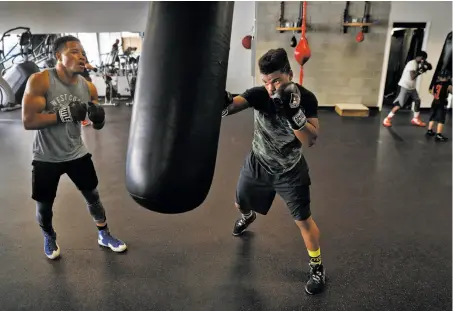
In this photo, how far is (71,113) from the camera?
152 cm

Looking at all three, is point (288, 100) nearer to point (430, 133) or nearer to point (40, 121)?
point (40, 121)

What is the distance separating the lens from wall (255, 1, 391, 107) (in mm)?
6238

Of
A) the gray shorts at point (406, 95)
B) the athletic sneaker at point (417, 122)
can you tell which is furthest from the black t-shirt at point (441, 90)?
the athletic sneaker at point (417, 122)

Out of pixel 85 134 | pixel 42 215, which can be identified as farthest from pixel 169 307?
pixel 85 134

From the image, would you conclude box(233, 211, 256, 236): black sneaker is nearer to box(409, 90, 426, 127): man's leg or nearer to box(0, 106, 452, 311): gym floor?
box(0, 106, 452, 311): gym floor

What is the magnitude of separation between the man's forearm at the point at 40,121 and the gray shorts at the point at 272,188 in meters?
0.90

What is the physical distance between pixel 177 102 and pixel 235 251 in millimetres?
1433

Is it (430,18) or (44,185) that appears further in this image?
(430,18)

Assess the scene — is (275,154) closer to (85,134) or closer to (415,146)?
(415,146)

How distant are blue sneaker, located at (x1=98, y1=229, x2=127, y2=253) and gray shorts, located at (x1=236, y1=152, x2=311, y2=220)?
72 centimetres

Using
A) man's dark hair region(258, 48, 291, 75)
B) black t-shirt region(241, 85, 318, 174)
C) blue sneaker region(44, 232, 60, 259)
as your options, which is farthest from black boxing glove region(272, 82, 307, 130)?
blue sneaker region(44, 232, 60, 259)

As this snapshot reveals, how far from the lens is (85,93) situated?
175 centimetres

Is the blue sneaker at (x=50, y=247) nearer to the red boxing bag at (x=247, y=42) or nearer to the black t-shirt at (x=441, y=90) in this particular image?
the black t-shirt at (x=441, y=90)

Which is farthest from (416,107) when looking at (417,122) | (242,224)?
(242,224)
